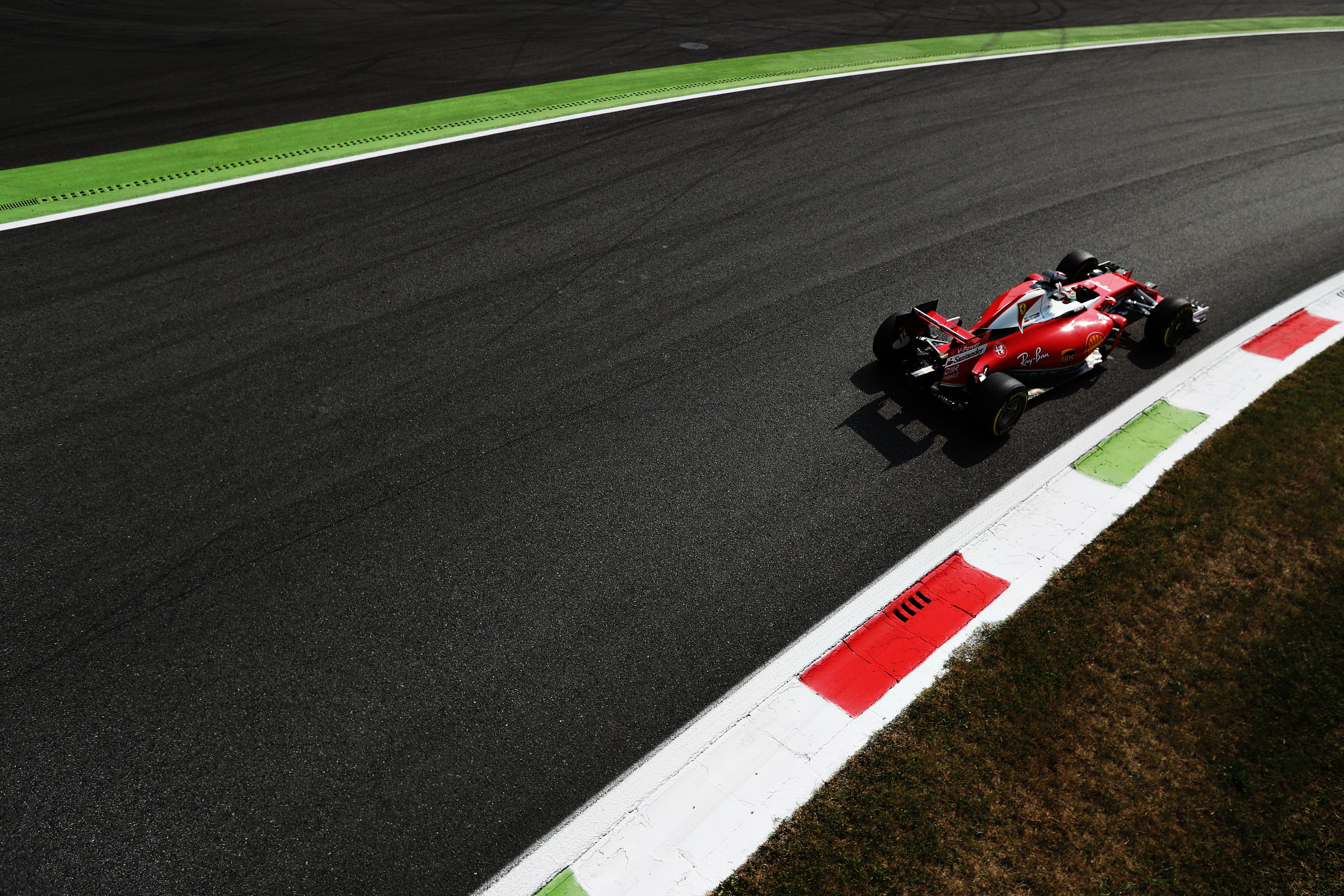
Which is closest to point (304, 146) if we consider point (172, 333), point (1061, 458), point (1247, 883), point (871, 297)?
point (172, 333)

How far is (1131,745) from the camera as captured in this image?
5113mm

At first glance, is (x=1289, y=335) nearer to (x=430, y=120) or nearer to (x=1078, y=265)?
(x=1078, y=265)

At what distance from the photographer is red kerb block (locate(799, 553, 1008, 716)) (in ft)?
18.2

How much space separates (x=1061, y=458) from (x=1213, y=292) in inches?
177

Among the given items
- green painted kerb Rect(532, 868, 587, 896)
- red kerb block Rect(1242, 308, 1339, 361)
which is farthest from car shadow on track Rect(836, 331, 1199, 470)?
green painted kerb Rect(532, 868, 587, 896)

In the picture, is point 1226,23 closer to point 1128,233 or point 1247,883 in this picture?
point 1128,233

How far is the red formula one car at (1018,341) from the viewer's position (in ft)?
25.0

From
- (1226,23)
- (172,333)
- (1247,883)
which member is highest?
(1226,23)

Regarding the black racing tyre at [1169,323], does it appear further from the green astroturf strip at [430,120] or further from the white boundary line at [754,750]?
the green astroturf strip at [430,120]

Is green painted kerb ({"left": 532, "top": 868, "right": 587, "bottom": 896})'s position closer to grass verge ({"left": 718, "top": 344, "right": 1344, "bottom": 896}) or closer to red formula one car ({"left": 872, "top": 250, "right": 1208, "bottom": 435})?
grass verge ({"left": 718, "top": 344, "right": 1344, "bottom": 896})

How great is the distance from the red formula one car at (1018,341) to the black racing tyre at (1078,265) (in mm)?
474

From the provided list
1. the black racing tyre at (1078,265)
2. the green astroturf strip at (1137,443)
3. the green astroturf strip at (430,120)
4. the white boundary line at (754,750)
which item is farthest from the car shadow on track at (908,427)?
the green astroturf strip at (430,120)

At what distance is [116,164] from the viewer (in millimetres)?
11867

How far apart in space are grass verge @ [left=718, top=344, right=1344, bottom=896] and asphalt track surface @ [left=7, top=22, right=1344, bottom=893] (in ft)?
3.97
